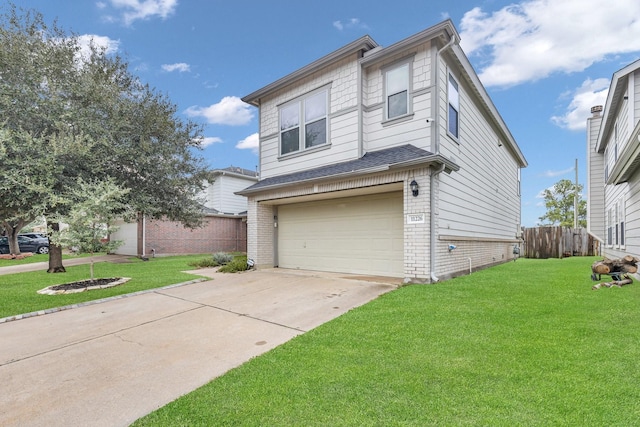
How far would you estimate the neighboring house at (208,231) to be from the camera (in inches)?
712

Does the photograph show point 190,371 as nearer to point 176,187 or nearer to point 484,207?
point 176,187

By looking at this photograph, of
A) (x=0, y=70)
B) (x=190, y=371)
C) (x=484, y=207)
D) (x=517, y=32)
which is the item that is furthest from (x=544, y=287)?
(x=0, y=70)

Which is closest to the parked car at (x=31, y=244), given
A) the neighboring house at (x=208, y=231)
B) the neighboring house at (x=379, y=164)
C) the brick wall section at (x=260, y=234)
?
the neighboring house at (x=208, y=231)

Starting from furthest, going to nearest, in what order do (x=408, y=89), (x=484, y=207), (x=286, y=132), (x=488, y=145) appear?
1. (x=488, y=145)
2. (x=484, y=207)
3. (x=286, y=132)
4. (x=408, y=89)

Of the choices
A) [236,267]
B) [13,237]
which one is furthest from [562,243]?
[13,237]

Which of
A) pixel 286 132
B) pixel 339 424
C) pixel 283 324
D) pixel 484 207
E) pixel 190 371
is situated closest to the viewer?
pixel 339 424

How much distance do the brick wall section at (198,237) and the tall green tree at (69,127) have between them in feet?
22.7

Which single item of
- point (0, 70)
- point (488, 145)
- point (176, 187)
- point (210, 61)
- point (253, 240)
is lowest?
point (253, 240)

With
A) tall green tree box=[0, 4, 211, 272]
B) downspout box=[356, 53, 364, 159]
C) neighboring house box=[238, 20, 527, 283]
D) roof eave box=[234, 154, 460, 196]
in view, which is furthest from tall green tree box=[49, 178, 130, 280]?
downspout box=[356, 53, 364, 159]

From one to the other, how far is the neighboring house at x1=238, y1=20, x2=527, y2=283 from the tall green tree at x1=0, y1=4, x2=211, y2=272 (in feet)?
10.8

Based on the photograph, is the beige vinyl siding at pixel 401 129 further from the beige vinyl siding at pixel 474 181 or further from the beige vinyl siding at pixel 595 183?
the beige vinyl siding at pixel 595 183

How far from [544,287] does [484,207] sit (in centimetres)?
489

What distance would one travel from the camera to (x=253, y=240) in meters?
10.6

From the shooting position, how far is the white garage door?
332 inches
